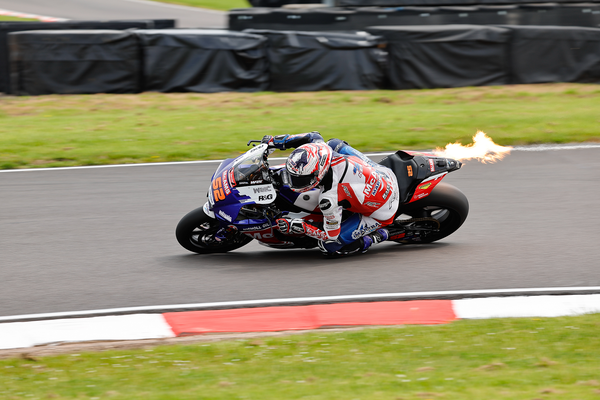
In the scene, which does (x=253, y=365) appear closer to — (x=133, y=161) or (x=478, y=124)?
(x=133, y=161)

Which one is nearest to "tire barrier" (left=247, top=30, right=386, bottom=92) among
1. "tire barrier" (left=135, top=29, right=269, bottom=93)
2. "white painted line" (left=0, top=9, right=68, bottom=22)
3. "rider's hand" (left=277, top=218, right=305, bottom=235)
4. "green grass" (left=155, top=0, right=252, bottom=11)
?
"tire barrier" (left=135, top=29, right=269, bottom=93)

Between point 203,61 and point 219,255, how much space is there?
31.0 ft

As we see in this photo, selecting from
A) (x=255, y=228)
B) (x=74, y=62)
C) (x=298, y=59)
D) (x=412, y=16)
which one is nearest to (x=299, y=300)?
(x=255, y=228)

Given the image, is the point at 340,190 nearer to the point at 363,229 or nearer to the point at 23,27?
the point at 363,229

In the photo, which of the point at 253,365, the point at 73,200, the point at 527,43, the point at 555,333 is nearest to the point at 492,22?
the point at 527,43

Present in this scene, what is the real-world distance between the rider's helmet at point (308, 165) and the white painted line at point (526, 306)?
1706 mm

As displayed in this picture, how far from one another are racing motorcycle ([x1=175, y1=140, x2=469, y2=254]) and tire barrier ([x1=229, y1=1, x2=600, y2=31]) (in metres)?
12.1

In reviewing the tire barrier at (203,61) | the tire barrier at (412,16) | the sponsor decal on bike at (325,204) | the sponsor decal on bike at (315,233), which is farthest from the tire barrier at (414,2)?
the sponsor decal on bike at (325,204)

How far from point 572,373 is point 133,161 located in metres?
8.44

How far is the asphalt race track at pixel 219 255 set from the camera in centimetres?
664

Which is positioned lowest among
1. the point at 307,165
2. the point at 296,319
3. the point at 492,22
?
the point at 296,319

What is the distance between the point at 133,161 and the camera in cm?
1148

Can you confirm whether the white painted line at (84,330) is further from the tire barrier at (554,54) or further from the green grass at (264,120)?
the tire barrier at (554,54)

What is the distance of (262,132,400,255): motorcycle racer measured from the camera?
6.44m
